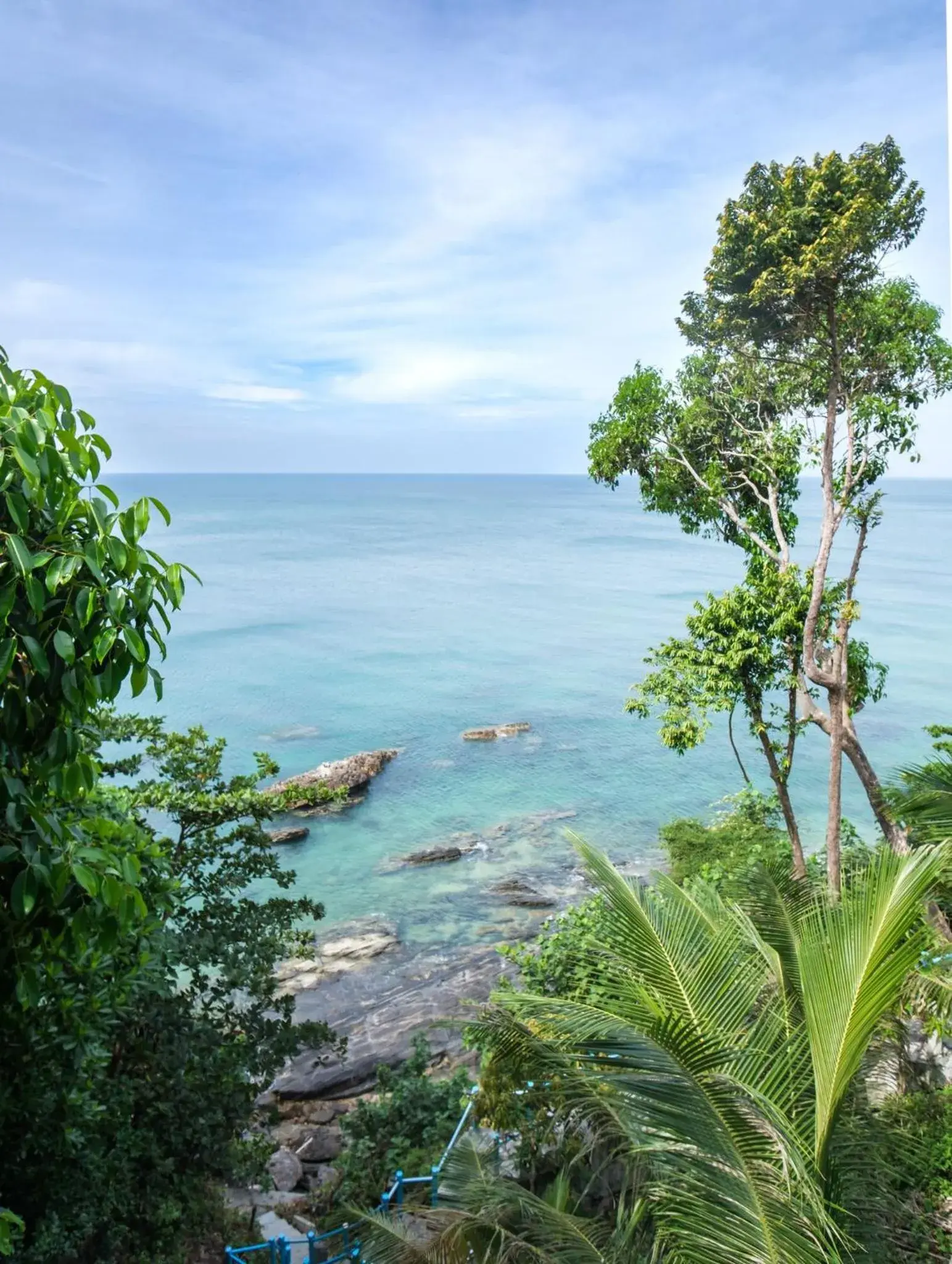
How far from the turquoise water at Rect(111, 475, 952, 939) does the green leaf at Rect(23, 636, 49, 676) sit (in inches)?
137

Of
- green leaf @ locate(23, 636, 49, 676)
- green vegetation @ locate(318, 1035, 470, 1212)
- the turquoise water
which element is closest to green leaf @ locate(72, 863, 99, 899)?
green leaf @ locate(23, 636, 49, 676)

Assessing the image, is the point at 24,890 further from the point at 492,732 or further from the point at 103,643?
the point at 492,732

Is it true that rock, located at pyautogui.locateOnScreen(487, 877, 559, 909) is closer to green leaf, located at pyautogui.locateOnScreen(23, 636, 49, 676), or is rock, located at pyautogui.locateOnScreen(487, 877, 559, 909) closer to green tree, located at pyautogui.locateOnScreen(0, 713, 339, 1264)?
green tree, located at pyautogui.locateOnScreen(0, 713, 339, 1264)

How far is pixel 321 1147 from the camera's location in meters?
9.13

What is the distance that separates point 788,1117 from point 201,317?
179 ft

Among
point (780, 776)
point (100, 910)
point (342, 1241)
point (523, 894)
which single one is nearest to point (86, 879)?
point (100, 910)

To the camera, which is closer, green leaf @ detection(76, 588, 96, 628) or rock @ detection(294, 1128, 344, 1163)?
green leaf @ detection(76, 588, 96, 628)

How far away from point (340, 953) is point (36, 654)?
1422 centimetres

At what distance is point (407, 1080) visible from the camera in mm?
7883

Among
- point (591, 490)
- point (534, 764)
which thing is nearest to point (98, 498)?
point (534, 764)

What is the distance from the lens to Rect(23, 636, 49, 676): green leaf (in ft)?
6.70

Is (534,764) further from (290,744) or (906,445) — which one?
(906,445)

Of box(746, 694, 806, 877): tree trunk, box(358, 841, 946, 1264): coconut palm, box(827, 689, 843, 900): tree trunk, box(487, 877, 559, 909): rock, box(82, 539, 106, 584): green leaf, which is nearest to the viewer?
box(82, 539, 106, 584): green leaf

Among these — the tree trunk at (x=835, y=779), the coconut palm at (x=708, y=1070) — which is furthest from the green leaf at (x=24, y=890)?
the tree trunk at (x=835, y=779)
